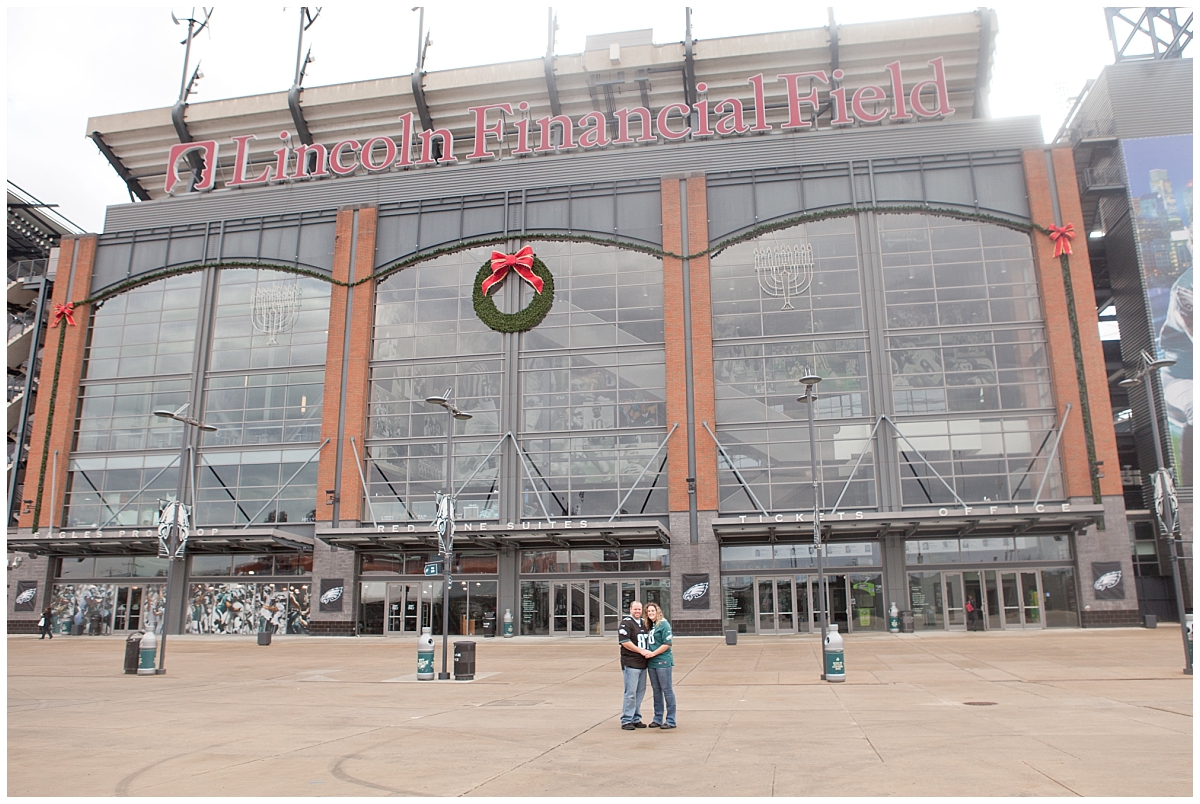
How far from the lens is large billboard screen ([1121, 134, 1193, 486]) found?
4069 cm

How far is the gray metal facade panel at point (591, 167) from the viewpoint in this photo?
Result: 43375 millimetres

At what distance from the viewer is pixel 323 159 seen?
49312mm

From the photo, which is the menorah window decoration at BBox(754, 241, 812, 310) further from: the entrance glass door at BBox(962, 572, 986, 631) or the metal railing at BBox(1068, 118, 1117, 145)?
the metal railing at BBox(1068, 118, 1117, 145)

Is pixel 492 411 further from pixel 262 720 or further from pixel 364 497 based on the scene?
pixel 262 720

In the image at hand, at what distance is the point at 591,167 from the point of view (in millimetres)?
45750

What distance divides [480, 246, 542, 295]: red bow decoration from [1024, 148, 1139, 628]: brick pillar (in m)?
23.5

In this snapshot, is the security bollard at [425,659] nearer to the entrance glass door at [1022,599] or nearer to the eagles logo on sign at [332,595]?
the eagles logo on sign at [332,595]

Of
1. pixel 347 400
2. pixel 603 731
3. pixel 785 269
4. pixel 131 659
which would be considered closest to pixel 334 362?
pixel 347 400

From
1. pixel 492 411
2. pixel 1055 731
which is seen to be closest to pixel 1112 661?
pixel 1055 731

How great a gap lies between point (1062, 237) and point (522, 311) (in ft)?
82.2

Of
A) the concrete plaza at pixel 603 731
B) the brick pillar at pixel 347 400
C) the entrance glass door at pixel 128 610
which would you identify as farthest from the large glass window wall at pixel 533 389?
the concrete plaza at pixel 603 731

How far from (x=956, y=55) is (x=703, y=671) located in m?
38.9

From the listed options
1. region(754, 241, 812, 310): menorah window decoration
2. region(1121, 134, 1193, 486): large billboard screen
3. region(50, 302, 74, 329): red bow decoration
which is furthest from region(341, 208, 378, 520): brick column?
region(1121, 134, 1193, 486): large billboard screen

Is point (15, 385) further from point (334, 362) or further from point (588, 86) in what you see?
point (588, 86)
